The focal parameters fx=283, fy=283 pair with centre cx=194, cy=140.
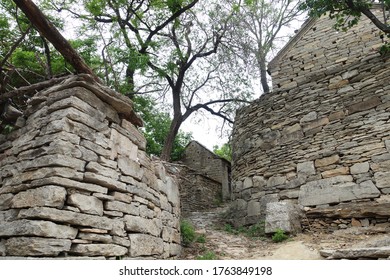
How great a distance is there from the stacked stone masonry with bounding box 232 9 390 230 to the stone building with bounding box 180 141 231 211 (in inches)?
185

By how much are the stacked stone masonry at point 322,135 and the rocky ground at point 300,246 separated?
18.4 inches

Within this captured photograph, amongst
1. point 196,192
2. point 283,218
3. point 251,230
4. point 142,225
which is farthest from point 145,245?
point 196,192

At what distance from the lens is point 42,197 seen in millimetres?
2457

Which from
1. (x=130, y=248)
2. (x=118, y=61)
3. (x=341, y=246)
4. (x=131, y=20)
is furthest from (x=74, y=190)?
(x=131, y=20)

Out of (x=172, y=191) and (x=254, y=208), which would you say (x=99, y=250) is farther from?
(x=254, y=208)

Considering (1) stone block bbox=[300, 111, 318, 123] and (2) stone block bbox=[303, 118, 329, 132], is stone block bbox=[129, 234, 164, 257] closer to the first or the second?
(2) stone block bbox=[303, 118, 329, 132]

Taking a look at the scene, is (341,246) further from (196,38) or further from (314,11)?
(196,38)

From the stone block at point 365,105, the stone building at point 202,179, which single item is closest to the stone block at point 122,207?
the stone block at point 365,105

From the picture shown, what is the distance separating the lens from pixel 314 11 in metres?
6.32

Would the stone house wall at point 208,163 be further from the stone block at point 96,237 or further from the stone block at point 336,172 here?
the stone block at point 96,237

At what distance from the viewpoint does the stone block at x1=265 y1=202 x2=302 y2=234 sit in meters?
4.92

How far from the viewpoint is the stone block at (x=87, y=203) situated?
260 centimetres

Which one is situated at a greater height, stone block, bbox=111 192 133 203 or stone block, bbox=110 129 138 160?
stone block, bbox=110 129 138 160

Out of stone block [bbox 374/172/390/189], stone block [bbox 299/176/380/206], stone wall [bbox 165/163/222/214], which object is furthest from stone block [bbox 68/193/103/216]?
stone wall [bbox 165/163/222/214]
